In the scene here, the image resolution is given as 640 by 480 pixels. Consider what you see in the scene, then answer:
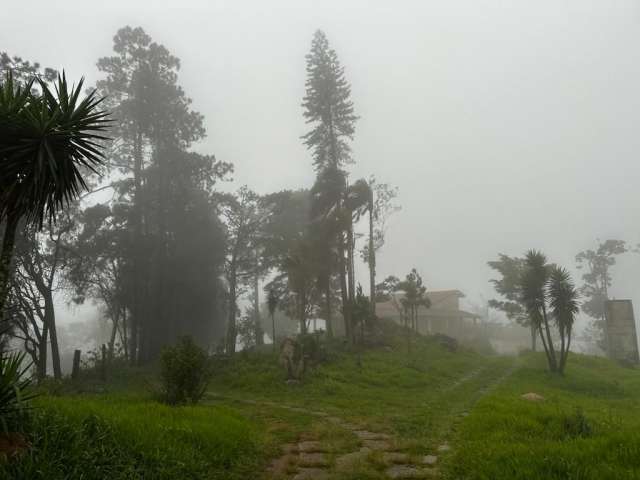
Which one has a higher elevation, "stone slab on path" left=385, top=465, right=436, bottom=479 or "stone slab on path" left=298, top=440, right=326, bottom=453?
"stone slab on path" left=385, top=465, right=436, bottom=479

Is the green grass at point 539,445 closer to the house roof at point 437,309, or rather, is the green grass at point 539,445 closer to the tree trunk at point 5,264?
the tree trunk at point 5,264

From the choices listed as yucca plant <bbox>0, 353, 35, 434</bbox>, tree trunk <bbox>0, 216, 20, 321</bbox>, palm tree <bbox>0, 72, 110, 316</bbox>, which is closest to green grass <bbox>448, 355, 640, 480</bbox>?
yucca plant <bbox>0, 353, 35, 434</bbox>

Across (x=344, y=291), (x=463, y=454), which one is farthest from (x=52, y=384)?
(x=344, y=291)

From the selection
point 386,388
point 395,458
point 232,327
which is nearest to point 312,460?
point 395,458

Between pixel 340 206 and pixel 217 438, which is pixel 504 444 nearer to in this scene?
pixel 217 438

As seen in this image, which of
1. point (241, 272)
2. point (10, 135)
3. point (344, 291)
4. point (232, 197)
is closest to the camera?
point (10, 135)

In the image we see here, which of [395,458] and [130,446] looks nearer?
[130,446]

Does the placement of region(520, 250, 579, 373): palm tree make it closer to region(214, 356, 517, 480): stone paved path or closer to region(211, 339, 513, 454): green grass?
region(211, 339, 513, 454): green grass

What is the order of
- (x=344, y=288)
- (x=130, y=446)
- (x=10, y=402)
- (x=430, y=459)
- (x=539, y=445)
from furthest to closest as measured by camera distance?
(x=344, y=288), (x=430, y=459), (x=539, y=445), (x=130, y=446), (x=10, y=402)

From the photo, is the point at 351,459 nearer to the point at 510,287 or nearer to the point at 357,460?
the point at 357,460

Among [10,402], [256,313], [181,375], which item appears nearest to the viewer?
[10,402]

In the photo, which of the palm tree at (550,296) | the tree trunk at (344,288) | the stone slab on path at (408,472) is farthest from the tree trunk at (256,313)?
the stone slab on path at (408,472)

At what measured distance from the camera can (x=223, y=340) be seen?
27906 millimetres

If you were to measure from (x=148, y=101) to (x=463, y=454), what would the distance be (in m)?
30.5
